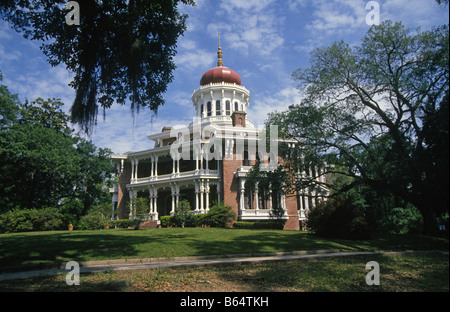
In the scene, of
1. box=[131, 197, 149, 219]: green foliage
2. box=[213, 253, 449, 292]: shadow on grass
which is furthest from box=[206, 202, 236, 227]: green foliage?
box=[213, 253, 449, 292]: shadow on grass

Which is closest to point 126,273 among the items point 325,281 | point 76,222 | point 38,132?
point 325,281

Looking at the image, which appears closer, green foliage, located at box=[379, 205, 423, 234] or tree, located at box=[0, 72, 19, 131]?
green foliage, located at box=[379, 205, 423, 234]

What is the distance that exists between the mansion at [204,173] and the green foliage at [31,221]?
21.0ft

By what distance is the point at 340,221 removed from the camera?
17.1 metres

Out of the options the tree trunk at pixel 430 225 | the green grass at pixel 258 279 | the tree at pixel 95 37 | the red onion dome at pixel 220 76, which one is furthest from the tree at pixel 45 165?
the tree trunk at pixel 430 225

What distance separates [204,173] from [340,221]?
17.1m

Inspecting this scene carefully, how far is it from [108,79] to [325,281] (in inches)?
383

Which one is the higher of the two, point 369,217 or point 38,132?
point 38,132

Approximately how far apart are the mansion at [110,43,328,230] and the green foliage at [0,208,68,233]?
6395 millimetres

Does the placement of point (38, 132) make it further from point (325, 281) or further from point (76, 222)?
point (325, 281)

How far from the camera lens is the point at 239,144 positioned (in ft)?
106

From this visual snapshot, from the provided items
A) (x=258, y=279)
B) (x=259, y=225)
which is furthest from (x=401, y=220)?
(x=258, y=279)

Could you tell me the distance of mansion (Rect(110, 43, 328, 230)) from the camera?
31.0m

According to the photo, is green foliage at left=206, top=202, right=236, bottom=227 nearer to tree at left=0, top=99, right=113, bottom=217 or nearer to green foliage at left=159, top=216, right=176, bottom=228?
green foliage at left=159, top=216, right=176, bottom=228
